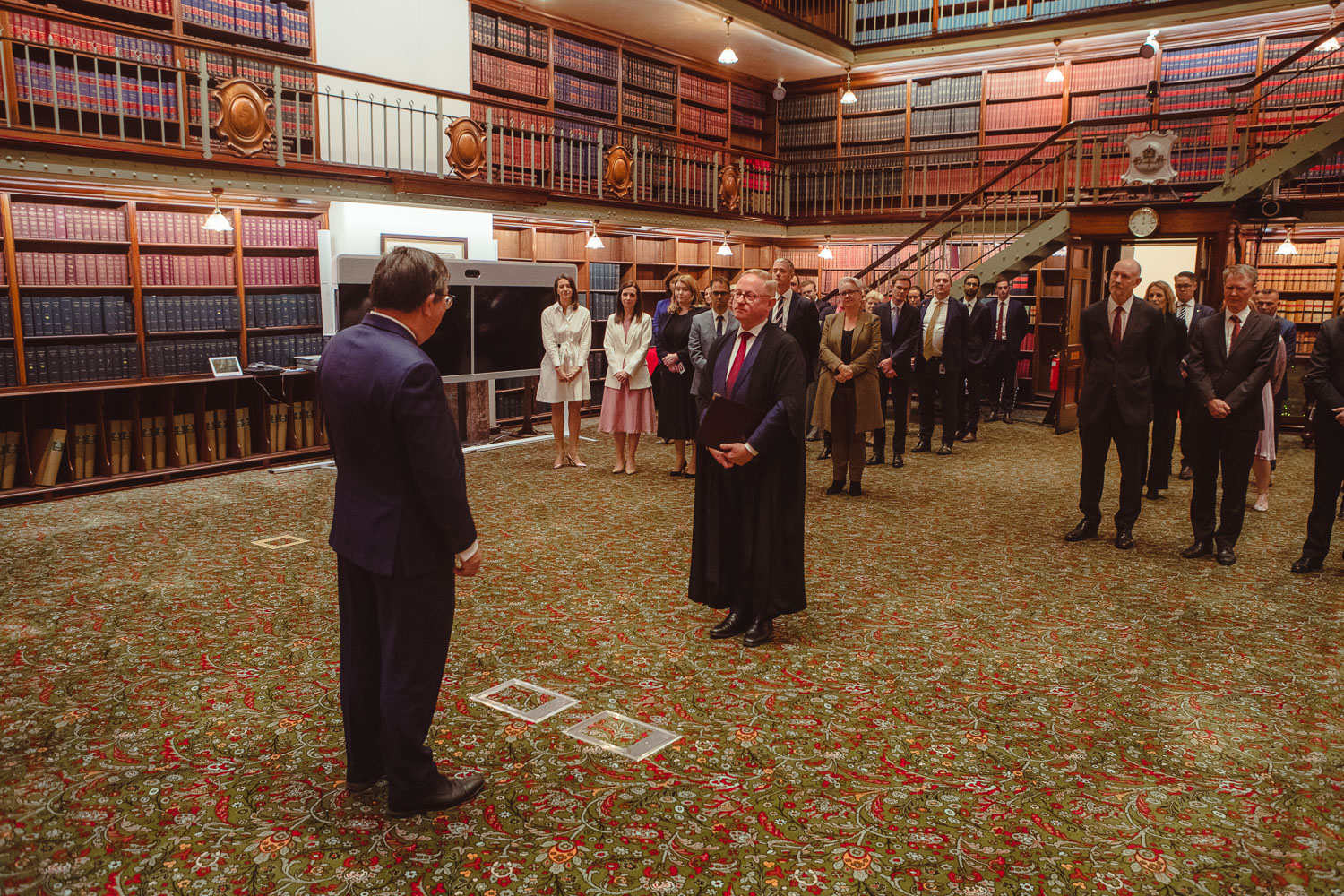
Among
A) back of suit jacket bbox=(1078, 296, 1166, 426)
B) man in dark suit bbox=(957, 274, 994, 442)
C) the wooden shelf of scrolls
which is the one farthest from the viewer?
man in dark suit bbox=(957, 274, 994, 442)

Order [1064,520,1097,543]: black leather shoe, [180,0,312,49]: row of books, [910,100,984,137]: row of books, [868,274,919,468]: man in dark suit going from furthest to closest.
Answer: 1. [910,100,984,137]: row of books
2. [868,274,919,468]: man in dark suit
3. [180,0,312,49]: row of books
4. [1064,520,1097,543]: black leather shoe

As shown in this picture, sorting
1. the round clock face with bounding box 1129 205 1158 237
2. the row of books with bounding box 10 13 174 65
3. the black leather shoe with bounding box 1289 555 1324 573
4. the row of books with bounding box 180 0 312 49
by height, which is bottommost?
the black leather shoe with bounding box 1289 555 1324 573

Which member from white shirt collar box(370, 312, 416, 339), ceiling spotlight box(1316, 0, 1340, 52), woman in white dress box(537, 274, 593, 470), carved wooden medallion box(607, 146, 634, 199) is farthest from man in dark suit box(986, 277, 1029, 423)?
white shirt collar box(370, 312, 416, 339)

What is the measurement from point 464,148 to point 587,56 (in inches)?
145

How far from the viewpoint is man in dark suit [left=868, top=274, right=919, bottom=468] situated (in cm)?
806

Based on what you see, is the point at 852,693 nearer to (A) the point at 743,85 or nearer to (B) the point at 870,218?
(B) the point at 870,218

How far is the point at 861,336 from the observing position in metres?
6.81

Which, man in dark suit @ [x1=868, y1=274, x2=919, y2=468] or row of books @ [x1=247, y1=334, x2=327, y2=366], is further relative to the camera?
row of books @ [x1=247, y1=334, x2=327, y2=366]

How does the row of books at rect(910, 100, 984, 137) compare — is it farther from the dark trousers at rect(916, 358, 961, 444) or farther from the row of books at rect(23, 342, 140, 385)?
the row of books at rect(23, 342, 140, 385)

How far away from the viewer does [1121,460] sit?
5527 millimetres

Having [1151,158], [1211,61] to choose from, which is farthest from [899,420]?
[1211,61]

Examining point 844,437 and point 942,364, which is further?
point 942,364

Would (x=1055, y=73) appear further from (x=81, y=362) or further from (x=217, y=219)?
(x=81, y=362)

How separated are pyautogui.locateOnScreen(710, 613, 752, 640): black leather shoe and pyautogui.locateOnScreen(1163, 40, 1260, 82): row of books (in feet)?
35.6
